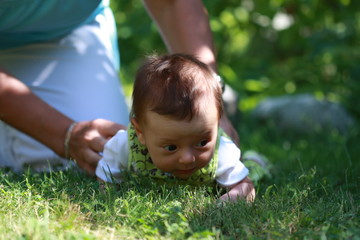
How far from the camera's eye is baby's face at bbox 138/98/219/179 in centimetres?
241

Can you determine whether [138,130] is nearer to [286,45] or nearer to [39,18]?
[39,18]

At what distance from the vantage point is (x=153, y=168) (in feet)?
8.85

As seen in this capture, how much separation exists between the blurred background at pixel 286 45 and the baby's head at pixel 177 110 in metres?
2.54

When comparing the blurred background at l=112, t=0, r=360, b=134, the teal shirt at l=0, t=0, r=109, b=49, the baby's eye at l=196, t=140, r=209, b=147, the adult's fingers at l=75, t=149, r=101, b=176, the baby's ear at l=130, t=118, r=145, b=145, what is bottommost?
the blurred background at l=112, t=0, r=360, b=134

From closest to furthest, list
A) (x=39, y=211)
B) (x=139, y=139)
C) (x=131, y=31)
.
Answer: (x=39, y=211), (x=139, y=139), (x=131, y=31)

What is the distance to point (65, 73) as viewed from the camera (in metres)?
3.59

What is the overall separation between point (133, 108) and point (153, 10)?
99 cm

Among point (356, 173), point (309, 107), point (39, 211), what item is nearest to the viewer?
point (39, 211)

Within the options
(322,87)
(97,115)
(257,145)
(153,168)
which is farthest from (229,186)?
(322,87)

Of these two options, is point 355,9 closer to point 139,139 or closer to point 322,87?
point 322,87

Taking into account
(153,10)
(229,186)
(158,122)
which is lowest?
(229,186)

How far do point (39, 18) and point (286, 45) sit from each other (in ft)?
10.5

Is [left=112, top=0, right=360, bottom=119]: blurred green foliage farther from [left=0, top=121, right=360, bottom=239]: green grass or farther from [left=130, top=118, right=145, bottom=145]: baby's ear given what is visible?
[left=130, top=118, right=145, bottom=145]: baby's ear

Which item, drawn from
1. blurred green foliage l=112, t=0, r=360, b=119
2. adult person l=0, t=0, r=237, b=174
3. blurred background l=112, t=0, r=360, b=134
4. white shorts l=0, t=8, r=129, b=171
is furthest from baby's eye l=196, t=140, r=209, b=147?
blurred green foliage l=112, t=0, r=360, b=119
